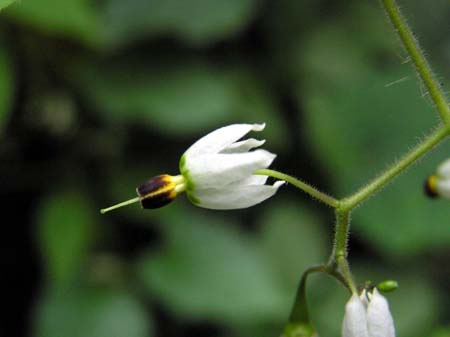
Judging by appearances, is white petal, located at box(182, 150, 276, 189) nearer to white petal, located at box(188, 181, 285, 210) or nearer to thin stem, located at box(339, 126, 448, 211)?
white petal, located at box(188, 181, 285, 210)

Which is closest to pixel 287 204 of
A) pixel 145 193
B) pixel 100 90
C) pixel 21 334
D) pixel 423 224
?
pixel 423 224

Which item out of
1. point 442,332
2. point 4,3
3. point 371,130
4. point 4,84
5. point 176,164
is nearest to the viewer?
point 4,3

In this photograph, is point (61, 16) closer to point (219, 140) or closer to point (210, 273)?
point (210, 273)

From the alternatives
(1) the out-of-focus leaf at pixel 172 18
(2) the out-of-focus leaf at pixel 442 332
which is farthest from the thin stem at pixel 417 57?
(1) the out-of-focus leaf at pixel 172 18

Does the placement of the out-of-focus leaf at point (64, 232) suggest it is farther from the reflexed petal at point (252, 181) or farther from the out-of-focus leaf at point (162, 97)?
the reflexed petal at point (252, 181)

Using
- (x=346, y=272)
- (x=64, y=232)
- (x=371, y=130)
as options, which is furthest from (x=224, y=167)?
(x=371, y=130)

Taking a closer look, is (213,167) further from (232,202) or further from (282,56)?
(282,56)

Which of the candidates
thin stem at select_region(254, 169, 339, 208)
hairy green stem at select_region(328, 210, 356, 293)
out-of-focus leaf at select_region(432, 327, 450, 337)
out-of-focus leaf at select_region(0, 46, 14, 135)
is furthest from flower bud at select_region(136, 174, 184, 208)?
out-of-focus leaf at select_region(432, 327, 450, 337)
